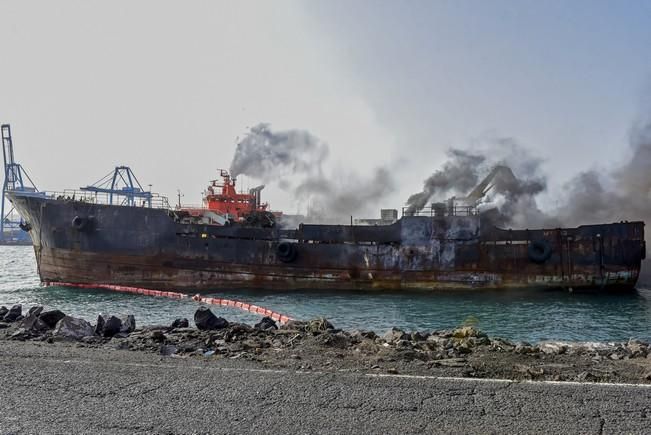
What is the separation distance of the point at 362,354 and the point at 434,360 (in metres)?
1.07

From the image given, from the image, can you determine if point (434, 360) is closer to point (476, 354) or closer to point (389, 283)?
point (476, 354)

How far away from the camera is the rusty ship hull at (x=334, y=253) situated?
21.1 m

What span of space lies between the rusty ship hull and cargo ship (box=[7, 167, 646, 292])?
0.14 ft

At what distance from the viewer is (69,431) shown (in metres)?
3.79

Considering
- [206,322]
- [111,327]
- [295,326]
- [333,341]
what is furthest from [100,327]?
[333,341]

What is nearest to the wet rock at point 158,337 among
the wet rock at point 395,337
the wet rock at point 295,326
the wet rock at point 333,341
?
the wet rock at point 295,326

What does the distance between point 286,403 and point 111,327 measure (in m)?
5.98

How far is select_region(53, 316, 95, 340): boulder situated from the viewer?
855 cm

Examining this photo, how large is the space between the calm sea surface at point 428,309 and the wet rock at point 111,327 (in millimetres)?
4727

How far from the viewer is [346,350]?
741 cm

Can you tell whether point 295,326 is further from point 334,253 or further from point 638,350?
point 334,253

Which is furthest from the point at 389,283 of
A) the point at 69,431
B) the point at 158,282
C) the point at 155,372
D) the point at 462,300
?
the point at 69,431

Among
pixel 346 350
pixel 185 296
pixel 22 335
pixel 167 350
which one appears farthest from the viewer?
pixel 185 296

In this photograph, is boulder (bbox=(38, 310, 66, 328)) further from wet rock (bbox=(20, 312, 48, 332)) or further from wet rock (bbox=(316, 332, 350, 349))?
wet rock (bbox=(316, 332, 350, 349))
